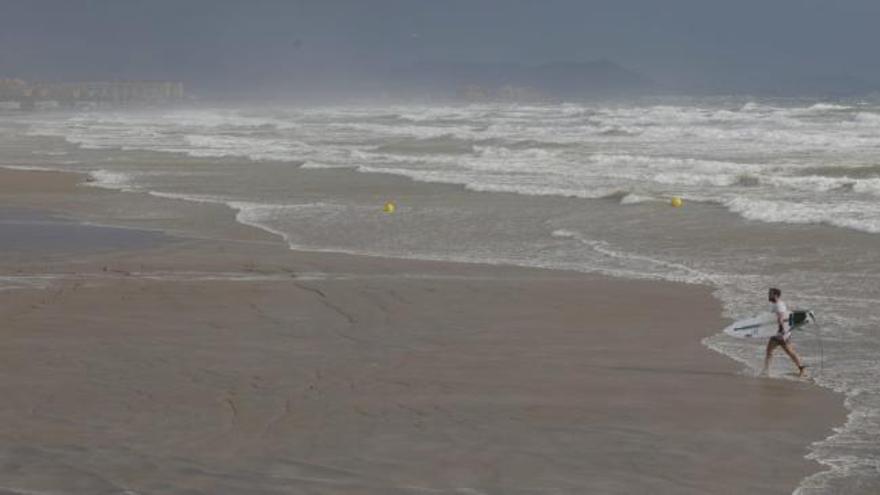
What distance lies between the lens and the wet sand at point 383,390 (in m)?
8.30

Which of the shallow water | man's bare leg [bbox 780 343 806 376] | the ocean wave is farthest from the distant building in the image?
man's bare leg [bbox 780 343 806 376]

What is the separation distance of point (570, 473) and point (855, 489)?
1689 millimetres

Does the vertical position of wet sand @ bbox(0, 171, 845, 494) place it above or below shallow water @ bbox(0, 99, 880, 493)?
below

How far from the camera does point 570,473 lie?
27.3ft

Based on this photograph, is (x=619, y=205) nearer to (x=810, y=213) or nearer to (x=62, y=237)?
(x=810, y=213)

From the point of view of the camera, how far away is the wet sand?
8.30 metres

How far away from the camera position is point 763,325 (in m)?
11.9

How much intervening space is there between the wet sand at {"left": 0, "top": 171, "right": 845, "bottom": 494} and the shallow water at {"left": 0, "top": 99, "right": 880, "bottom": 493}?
72 cm

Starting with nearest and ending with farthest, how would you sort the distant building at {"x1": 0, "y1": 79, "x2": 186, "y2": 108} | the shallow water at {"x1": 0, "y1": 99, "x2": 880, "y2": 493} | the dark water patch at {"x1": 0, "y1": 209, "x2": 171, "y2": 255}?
the shallow water at {"x1": 0, "y1": 99, "x2": 880, "y2": 493}, the dark water patch at {"x1": 0, "y1": 209, "x2": 171, "y2": 255}, the distant building at {"x1": 0, "y1": 79, "x2": 186, "y2": 108}

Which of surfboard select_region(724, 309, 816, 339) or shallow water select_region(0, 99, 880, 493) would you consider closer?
surfboard select_region(724, 309, 816, 339)

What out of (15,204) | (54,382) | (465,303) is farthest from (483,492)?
(15,204)

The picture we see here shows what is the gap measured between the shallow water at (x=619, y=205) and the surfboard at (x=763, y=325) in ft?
0.58

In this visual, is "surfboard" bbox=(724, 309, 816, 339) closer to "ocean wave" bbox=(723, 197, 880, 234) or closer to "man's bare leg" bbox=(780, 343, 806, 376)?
"man's bare leg" bbox=(780, 343, 806, 376)

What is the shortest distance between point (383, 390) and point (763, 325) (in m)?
3.61
